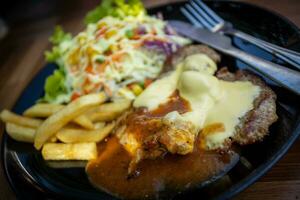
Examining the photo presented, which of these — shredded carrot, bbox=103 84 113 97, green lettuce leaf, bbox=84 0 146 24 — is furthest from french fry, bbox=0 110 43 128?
green lettuce leaf, bbox=84 0 146 24

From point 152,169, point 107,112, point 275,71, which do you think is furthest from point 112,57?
point 275,71

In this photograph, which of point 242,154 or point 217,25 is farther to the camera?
point 217,25

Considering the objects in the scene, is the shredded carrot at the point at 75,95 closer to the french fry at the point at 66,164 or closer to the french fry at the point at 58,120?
the french fry at the point at 58,120

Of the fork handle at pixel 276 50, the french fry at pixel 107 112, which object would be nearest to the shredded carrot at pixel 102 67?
the french fry at pixel 107 112

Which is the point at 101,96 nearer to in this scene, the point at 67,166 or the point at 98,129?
the point at 98,129

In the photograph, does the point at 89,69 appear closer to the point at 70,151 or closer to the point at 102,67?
the point at 102,67

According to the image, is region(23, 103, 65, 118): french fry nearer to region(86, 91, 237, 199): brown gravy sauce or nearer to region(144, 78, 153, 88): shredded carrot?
region(86, 91, 237, 199): brown gravy sauce

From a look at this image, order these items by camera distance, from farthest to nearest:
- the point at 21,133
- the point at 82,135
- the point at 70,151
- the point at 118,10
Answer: the point at 118,10
the point at 21,133
the point at 82,135
the point at 70,151
